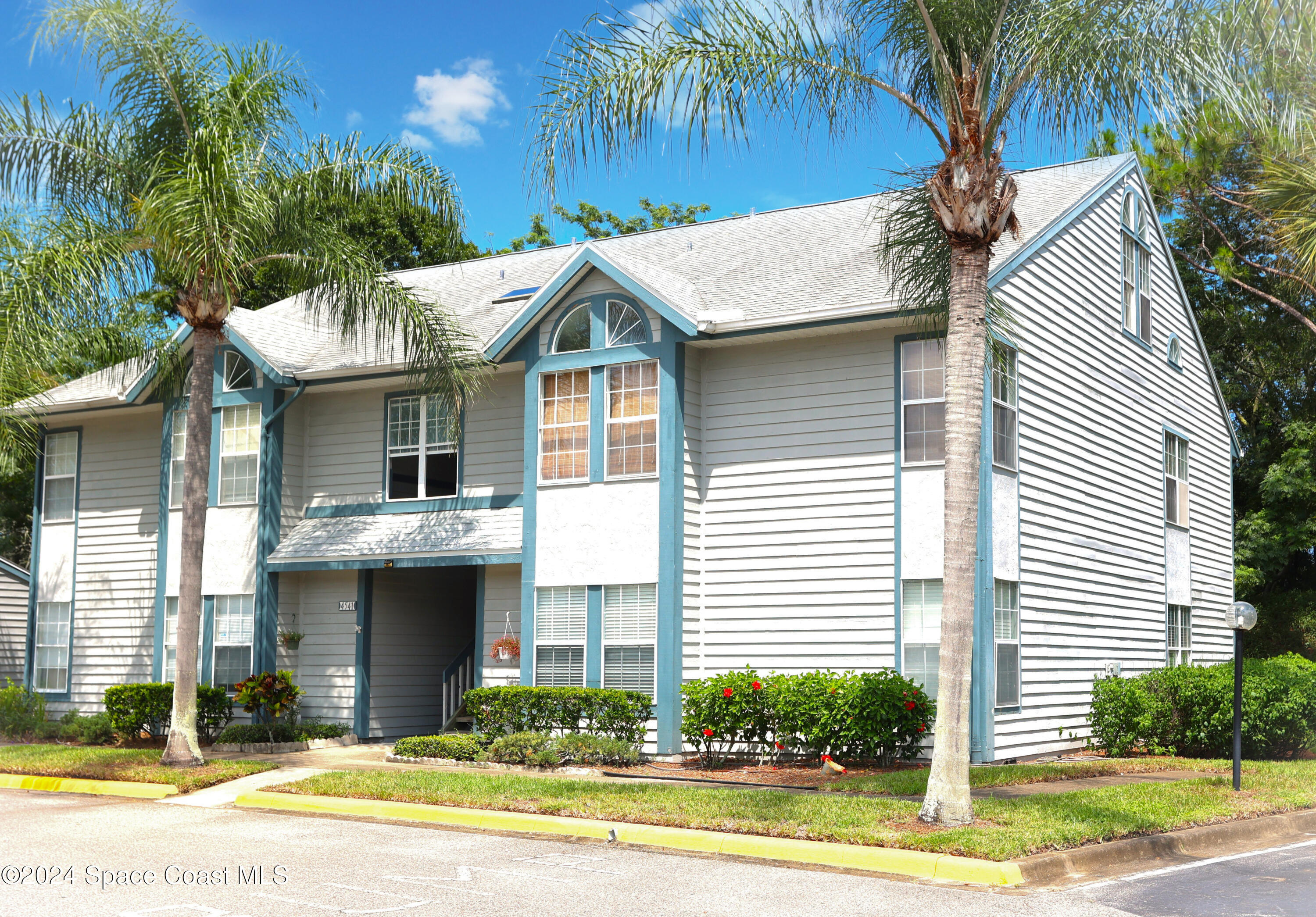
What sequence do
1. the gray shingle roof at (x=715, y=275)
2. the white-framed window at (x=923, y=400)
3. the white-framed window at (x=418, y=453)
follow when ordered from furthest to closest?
the white-framed window at (x=418, y=453) < the gray shingle roof at (x=715, y=275) < the white-framed window at (x=923, y=400)

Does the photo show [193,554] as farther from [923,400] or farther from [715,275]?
[923,400]

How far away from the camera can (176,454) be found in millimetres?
22328

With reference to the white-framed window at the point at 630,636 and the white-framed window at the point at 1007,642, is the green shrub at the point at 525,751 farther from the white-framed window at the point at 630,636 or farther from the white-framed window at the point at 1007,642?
the white-framed window at the point at 1007,642

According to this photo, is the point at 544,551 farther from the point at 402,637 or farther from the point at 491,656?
the point at 402,637

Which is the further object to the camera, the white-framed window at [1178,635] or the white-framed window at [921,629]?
the white-framed window at [1178,635]

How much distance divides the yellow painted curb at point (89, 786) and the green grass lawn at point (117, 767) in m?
0.11

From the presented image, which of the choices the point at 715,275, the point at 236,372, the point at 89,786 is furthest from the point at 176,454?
the point at 715,275

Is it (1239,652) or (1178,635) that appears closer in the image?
(1239,652)

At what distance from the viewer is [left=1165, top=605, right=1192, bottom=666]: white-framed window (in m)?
21.7

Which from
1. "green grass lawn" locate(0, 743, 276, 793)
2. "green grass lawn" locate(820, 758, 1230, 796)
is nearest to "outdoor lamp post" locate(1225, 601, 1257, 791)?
"green grass lawn" locate(820, 758, 1230, 796)

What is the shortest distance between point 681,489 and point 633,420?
1274 mm

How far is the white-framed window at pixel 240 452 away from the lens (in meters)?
21.4

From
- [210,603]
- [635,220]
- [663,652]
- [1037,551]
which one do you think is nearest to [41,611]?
[210,603]

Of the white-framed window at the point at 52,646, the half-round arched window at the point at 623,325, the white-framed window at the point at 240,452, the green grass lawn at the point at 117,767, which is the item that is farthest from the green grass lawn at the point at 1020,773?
the white-framed window at the point at 52,646
